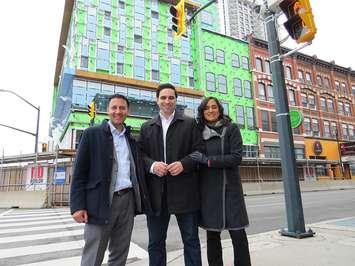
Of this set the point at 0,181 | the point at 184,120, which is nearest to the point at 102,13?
the point at 0,181

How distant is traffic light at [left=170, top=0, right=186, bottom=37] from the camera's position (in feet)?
30.6

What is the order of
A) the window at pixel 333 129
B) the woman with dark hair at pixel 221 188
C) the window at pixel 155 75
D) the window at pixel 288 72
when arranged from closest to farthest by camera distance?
the woman with dark hair at pixel 221 188 < the window at pixel 155 75 < the window at pixel 288 72 < the window at pixel 333 129

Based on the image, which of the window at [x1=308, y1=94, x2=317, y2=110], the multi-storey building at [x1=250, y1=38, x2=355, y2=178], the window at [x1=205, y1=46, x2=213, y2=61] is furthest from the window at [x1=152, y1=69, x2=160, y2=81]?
the window at [x1=308, y1=94, x2=317, y2=110]

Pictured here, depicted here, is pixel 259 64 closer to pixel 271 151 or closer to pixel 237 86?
pixel 237 86

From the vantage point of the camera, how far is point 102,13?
31.7 metres

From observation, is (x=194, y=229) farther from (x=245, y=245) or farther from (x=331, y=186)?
(x=331, y=186)

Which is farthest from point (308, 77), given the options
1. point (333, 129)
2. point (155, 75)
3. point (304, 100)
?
point (155, 75)

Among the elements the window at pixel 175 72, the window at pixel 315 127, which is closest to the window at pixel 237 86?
the window at pixel 175 72

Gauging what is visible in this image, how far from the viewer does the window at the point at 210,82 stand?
1361 inches

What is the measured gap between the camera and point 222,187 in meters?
3.52

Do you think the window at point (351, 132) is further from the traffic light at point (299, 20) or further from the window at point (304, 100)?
the traffic light at point (299, 20)

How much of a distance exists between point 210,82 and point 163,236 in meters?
32.3

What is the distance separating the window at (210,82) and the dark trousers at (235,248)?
31503 mm

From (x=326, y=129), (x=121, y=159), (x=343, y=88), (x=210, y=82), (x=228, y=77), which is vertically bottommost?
(x=121, y=159)
